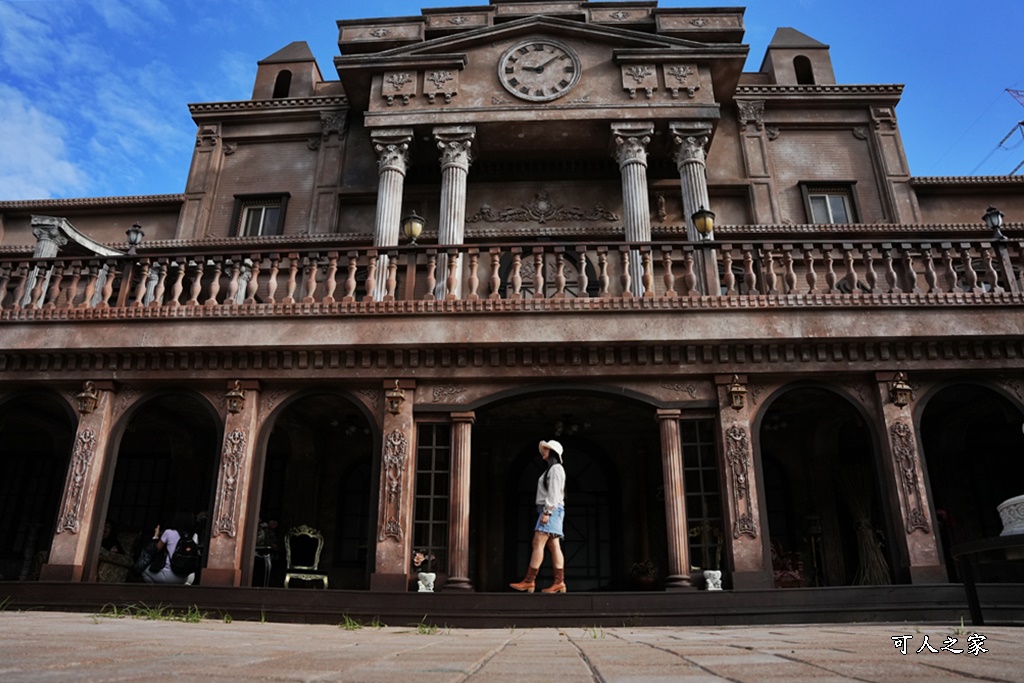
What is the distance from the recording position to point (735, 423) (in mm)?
10969

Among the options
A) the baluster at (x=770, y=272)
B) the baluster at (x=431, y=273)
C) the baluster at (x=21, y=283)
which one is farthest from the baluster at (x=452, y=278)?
the baluster at (x=21, y=283)

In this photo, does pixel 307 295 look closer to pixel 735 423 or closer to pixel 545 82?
pixel 735 423

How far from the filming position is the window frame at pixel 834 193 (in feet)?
57.5

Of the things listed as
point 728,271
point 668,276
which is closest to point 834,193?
point 728,271

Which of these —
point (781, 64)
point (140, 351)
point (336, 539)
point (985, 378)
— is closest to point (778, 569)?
point (985, 378)

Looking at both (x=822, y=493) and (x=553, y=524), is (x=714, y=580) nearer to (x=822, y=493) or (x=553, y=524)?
(x=553, y=524)

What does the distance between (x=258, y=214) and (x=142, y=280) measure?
258 inches

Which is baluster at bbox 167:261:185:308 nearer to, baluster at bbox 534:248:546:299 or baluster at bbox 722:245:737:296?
baluster at bbox 534:248:546:299

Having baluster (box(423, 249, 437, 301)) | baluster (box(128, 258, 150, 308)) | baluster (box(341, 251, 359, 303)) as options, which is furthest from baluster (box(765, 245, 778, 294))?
baluster (box(128, 258, 150, 308))

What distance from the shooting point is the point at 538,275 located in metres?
11.7

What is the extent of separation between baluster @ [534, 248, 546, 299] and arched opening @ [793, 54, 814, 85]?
38.4 ft

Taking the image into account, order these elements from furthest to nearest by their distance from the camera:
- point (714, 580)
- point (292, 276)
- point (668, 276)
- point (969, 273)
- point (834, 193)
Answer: point (834, 193)
point (292, 276)
point (668, 276)
point (969, 273)
point (714, 580)

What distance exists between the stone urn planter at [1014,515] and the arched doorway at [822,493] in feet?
17.4

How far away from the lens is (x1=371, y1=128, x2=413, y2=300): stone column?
51.0 feet
